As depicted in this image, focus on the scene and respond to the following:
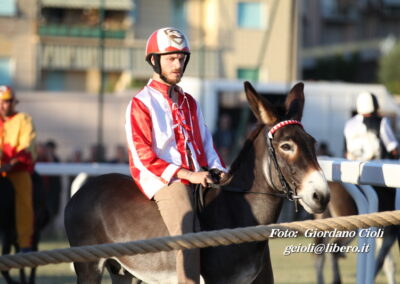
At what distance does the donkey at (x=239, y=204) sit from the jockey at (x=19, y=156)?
350 centimetres

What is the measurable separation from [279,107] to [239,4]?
101ft

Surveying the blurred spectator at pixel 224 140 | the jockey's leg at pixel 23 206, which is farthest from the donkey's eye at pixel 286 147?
the blurred spectator at pixel 224 140

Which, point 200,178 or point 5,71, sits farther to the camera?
point 5,71

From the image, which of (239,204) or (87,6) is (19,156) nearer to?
(239,204)

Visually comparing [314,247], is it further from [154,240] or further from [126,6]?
[126,6]

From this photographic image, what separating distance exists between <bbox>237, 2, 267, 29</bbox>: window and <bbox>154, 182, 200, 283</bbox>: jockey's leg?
101 ft

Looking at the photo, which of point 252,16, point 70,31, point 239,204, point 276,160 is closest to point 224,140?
point 239,204

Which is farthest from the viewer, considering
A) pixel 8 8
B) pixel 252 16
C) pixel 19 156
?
pixel 252 16

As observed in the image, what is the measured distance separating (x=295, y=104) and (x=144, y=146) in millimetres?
998

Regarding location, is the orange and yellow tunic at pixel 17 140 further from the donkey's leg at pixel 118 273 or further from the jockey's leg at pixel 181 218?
the jockey's leg at pixel 181 218

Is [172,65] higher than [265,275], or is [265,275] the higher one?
[172,65]

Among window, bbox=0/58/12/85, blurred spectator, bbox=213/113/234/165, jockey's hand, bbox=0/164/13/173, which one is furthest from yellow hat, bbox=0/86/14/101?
window, bbox=0/58/12/85

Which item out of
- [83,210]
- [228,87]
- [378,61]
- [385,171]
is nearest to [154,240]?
[83,210]

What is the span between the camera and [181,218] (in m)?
5.29
